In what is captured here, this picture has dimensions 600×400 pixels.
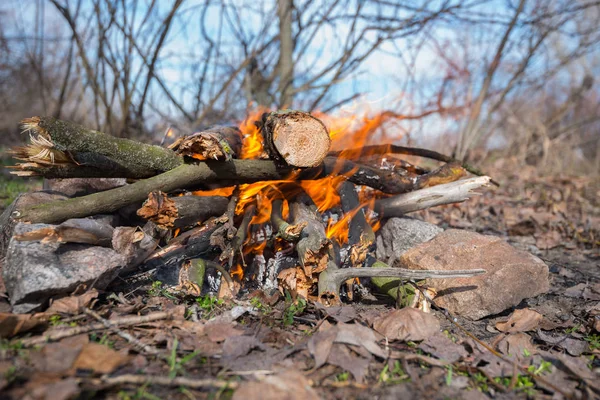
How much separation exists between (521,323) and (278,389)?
1.83 m

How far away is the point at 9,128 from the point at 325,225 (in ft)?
50.8

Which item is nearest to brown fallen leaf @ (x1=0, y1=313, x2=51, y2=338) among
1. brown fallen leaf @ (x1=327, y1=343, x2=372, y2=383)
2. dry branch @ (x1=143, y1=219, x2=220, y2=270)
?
dry branch @ (x1=143, y1=219, x2=220, y2=270)

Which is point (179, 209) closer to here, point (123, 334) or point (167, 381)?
point (123, 334)

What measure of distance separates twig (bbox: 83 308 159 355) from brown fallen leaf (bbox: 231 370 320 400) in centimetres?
54

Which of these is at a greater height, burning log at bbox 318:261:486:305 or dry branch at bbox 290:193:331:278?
dry branch at bbox 290:193:331:278

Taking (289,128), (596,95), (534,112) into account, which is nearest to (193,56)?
(289,128)

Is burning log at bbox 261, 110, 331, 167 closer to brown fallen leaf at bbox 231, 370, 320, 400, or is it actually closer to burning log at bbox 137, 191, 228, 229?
burning log at bbox 137, 191, 228, 229

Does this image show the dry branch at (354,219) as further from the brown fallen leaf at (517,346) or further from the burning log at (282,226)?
the brown fallen leaf at (517,346)

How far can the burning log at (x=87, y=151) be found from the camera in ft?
8.04

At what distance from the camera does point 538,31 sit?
766cm

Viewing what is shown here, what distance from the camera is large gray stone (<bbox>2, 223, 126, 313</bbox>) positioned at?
210 centimetres

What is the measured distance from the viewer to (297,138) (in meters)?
2.98

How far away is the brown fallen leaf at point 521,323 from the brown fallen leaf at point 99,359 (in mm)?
2269

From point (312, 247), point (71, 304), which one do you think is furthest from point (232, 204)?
point (71, 304)
